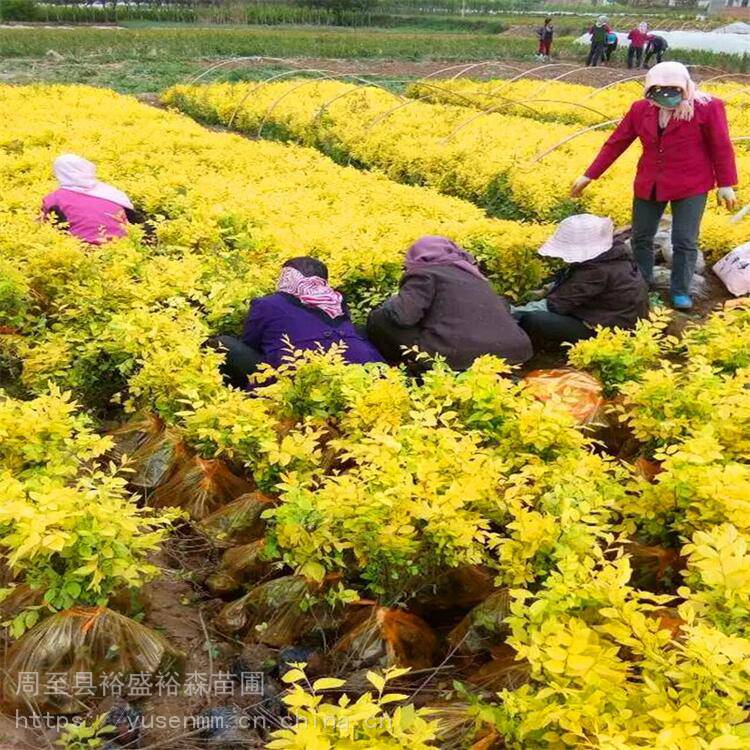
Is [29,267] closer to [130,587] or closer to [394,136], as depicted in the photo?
[130,587]

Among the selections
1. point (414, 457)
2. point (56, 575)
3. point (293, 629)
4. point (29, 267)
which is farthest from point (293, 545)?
point (29, 267)

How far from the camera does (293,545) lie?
239cm

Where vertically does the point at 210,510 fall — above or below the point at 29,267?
below

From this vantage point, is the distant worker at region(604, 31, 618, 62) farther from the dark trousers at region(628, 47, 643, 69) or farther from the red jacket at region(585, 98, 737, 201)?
the red jacket at region(585, 98, 737, 201)

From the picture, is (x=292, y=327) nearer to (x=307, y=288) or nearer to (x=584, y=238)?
(x=307, y=288)

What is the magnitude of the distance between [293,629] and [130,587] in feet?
1.94

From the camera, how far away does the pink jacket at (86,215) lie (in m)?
5.57

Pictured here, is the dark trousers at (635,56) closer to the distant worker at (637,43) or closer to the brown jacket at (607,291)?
the distant worker at (637,43)

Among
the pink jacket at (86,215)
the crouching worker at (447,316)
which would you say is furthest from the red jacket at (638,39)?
the crouching worker at (447,316)

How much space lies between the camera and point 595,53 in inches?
972

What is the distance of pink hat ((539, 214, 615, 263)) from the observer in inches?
181

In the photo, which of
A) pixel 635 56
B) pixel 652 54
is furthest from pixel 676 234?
pixel 635 56

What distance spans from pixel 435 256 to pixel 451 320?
455 millimetres

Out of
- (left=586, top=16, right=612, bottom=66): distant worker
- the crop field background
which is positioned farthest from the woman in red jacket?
(left=586, top=16, right=612, bottom=66): distant worker
